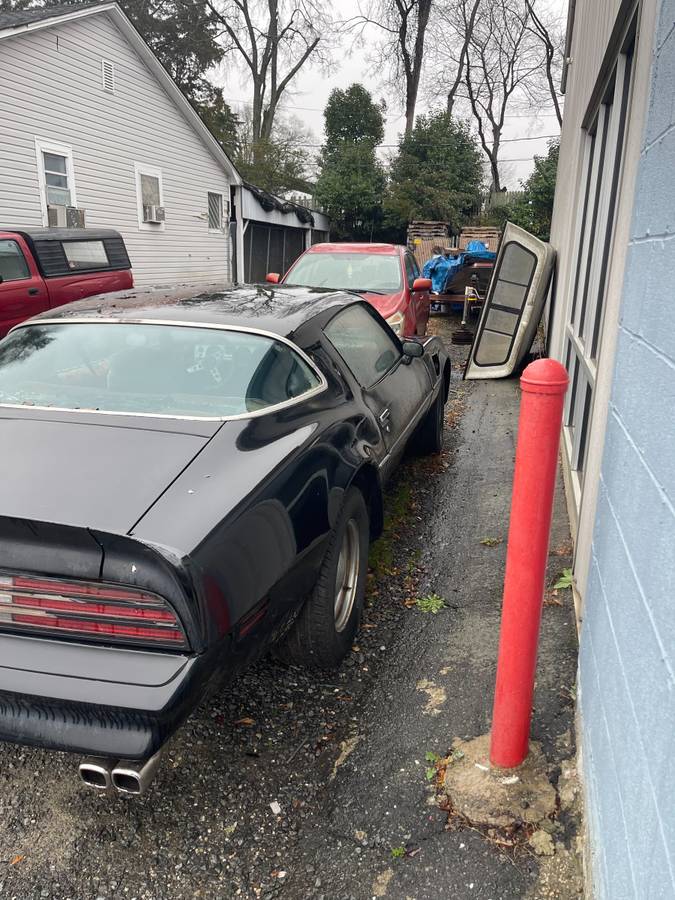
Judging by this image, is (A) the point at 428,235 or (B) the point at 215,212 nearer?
(B) the point at 215,212

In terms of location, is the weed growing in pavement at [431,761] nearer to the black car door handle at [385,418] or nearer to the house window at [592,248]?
the black car door handle at [385,418]

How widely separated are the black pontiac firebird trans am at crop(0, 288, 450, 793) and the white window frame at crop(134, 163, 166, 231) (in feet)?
45.1

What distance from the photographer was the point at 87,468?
235 centimetres

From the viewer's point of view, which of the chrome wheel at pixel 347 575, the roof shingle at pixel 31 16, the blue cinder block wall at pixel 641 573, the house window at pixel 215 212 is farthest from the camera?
the house window at pixel 215 212

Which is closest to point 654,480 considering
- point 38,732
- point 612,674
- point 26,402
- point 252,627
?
point 612,674

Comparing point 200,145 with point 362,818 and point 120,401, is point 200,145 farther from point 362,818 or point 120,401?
point 362,818

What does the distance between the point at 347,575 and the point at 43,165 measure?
1310 centimetres

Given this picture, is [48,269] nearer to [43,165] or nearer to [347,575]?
[43,165]

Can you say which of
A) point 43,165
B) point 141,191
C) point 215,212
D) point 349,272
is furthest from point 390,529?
point 215,212

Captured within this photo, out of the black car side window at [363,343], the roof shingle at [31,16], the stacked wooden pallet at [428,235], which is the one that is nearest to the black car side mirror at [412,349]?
the black car side window at [363,343]

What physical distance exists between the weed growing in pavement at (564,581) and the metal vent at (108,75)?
15404 millimetres

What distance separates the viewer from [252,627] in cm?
226

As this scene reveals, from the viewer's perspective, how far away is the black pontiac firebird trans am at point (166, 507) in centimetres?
199

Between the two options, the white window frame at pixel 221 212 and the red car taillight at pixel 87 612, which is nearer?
the red car taillight at pixel 87 612
